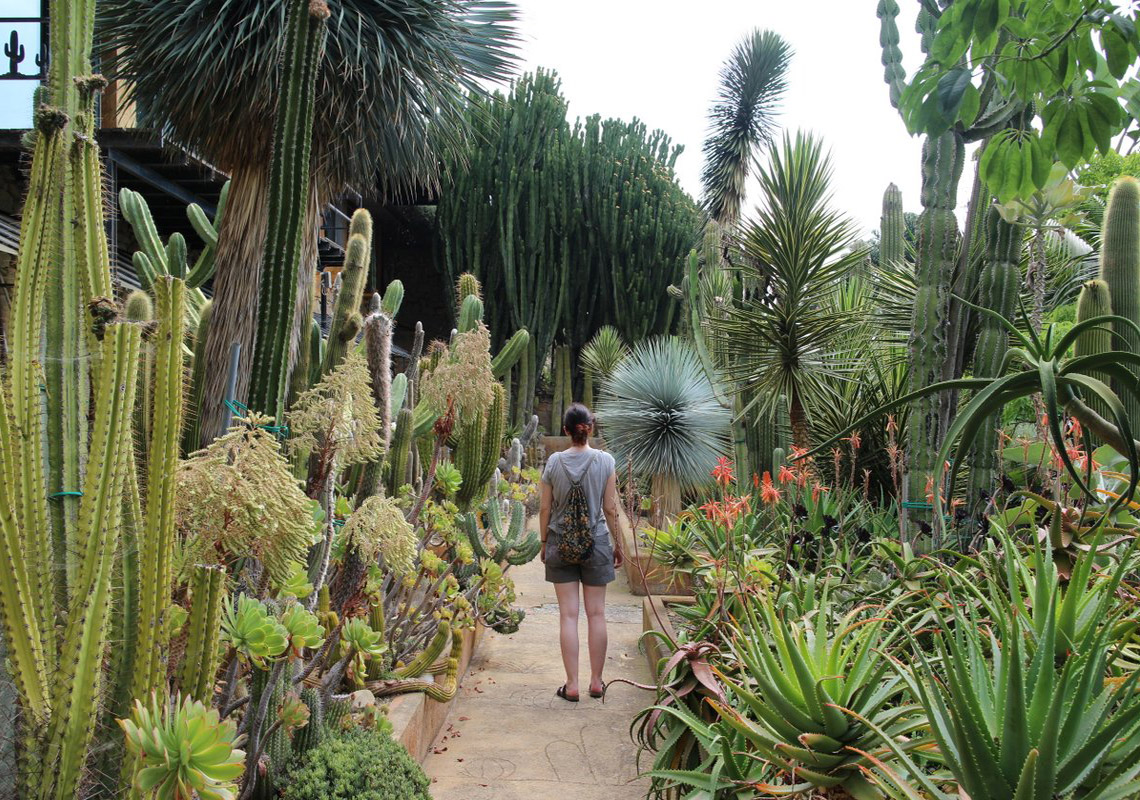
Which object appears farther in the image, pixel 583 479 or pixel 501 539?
pixel 501 539

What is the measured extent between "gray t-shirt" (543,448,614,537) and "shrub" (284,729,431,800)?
1966 millimetres

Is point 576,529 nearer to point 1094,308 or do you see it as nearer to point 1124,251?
point 1094,308

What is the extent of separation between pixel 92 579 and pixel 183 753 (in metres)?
0.43

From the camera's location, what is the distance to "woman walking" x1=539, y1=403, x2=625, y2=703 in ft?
15.3

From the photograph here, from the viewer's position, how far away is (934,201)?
5.37 metres

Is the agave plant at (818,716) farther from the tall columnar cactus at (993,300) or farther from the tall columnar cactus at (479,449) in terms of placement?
the tall columnar cactus at (993,300)

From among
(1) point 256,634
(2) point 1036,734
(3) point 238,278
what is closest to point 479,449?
(3) point 238,278

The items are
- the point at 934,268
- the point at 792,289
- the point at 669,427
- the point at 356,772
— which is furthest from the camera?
the point at 669,427

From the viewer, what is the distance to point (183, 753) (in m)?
1.48

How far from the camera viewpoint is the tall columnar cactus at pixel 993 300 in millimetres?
5176

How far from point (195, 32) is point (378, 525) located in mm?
3712

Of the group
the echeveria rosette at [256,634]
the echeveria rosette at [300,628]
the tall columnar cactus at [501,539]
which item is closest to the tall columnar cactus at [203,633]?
the echeveria rosette at [256,634]

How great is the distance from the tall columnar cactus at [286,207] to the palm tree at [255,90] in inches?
50.6

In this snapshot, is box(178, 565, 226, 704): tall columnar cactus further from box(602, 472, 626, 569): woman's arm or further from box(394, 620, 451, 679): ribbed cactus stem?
box(602, 472, 626, 569): woman's arm
